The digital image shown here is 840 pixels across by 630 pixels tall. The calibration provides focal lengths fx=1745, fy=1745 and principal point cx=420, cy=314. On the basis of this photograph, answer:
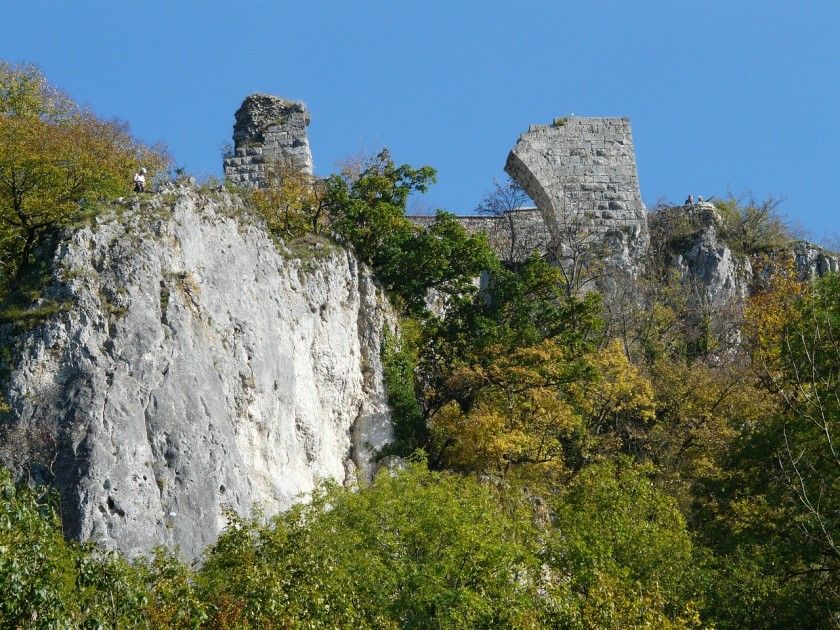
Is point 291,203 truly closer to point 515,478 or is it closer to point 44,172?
point 44,172

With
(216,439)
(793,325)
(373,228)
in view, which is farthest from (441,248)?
(216,439)

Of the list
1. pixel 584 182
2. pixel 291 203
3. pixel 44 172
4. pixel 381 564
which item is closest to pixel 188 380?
pixel 381 564

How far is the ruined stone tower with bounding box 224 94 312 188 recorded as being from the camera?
3491 centimetres

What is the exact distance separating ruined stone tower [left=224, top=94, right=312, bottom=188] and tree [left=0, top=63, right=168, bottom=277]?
1818mm

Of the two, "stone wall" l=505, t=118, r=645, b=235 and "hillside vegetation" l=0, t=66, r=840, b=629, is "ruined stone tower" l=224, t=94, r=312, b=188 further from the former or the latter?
"stone wall" l=505, t=118, r=645, b=235

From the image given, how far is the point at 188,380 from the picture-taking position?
22688 mm

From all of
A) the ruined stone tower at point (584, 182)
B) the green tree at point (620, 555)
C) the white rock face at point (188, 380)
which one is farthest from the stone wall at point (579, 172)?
the green tree at point (620, 555)

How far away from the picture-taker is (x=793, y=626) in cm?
2247

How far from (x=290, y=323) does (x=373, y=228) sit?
430cm

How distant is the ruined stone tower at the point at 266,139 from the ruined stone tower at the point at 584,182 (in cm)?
543

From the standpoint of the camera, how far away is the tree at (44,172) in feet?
84.5

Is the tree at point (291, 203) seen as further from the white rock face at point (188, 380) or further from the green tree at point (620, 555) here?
the green tree at point (620, 555)

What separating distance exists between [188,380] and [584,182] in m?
17.5

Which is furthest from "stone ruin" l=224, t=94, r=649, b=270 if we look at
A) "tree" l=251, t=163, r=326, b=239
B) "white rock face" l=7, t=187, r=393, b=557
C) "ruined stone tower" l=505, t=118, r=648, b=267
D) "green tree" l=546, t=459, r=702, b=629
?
"green tree" l=546, t=459, r=702, b=629
